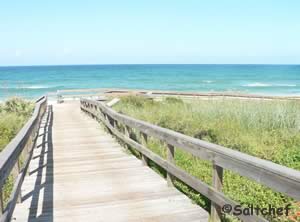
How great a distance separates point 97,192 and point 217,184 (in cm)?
215

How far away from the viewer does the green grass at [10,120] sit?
21.7ft

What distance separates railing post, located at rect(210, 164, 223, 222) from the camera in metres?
3.61

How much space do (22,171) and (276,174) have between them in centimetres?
371

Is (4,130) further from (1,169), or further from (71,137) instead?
(1,169)

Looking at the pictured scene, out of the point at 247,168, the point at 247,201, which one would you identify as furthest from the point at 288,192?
the point at 247,201

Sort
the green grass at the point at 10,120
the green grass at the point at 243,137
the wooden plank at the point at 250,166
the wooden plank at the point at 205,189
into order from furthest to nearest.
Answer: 1. the green grass at the point at 10,120
2. the green grass at the point at 243,137
3. the wooden plank at the point at 205,189
4. the wooden plank at the point at 250,166

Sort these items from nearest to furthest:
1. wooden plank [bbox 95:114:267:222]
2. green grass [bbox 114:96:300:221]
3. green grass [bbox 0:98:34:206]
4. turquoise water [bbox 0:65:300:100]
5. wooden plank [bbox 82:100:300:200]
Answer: wooden plank [bbox 82:100:300:200], wooden plank [bbox 95:114:267:222], green grass [bbox 114:96:300:221], green grass [bbox 0:98:34:206], turquoise water [bbox 0:65:300:100]

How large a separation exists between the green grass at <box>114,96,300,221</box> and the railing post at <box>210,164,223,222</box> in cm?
96

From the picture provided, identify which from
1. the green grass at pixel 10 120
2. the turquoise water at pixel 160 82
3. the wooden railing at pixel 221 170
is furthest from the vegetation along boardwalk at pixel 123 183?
the turquoise water at pixel 160 82

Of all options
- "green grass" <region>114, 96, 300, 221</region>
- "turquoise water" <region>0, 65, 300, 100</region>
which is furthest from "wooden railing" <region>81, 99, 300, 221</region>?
"turquoise water" <region>0, 65, 300, 100</region>

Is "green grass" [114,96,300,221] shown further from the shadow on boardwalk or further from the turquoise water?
the turquoise water

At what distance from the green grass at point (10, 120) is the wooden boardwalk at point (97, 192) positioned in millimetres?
397

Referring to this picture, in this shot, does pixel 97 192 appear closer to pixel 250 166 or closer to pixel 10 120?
pixel 250 166

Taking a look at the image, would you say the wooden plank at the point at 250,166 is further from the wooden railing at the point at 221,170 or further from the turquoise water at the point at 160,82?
Result: the turquoise water at the point at 160,82
